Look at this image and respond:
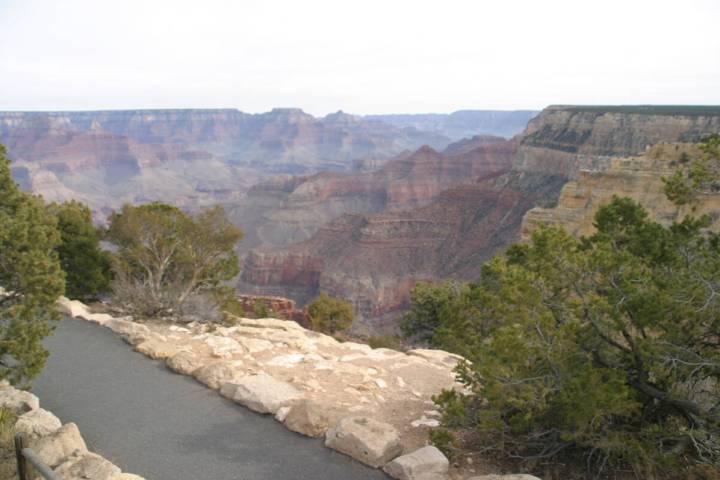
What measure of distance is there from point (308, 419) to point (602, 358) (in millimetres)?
5240

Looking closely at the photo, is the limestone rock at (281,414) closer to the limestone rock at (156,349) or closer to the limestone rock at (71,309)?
the limestone rock at (156,349)

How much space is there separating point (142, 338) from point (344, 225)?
72410 millimetres

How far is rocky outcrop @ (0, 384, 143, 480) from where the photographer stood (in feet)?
23.9

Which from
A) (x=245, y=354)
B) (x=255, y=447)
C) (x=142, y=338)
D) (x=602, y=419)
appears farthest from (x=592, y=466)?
(x=142, y=338)

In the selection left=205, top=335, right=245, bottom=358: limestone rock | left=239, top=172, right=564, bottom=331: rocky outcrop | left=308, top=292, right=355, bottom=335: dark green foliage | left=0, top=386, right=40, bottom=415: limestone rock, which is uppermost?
left=0, top=386, right=40, bottom=415: limestone rock

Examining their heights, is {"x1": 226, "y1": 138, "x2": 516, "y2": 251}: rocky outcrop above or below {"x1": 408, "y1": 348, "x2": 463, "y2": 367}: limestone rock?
below

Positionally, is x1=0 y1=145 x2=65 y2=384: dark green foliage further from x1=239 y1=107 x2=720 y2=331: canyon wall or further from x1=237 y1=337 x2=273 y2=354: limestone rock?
x1=239 y1=107 x2=720 y2=331: canyon wall

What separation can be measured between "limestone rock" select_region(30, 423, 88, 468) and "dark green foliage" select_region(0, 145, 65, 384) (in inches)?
55.3

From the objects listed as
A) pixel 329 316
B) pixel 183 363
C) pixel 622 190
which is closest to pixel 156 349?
pixel 183 363

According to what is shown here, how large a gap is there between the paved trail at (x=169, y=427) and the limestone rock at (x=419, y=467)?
0.29 meters

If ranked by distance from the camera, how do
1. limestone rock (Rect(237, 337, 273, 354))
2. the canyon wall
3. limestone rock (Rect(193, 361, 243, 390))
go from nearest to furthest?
1. limestone rock (Rect(193, 361, 243, 390))
2. limestone rock (Rect(237, 337, 273, 354))
3. the canyon wall

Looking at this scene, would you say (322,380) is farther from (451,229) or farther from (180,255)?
(451,229)

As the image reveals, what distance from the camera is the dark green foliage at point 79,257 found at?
73.1 ft

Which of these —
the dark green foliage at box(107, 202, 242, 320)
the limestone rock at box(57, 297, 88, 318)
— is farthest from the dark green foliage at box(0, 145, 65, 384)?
the dark green foliage at box(107, 202, 242, 320)
